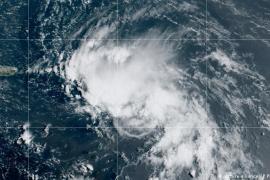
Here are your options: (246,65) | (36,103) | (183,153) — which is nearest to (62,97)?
(36,103)

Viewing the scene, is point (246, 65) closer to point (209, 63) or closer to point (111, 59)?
point (209, 63)

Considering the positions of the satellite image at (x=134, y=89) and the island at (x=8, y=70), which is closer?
the satellite image at (x=134, y=89)

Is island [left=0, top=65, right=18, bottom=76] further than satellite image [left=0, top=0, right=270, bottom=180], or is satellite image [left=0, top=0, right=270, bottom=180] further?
island [left=0, top=65, right=18, bottom=76]

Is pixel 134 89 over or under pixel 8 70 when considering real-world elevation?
under
